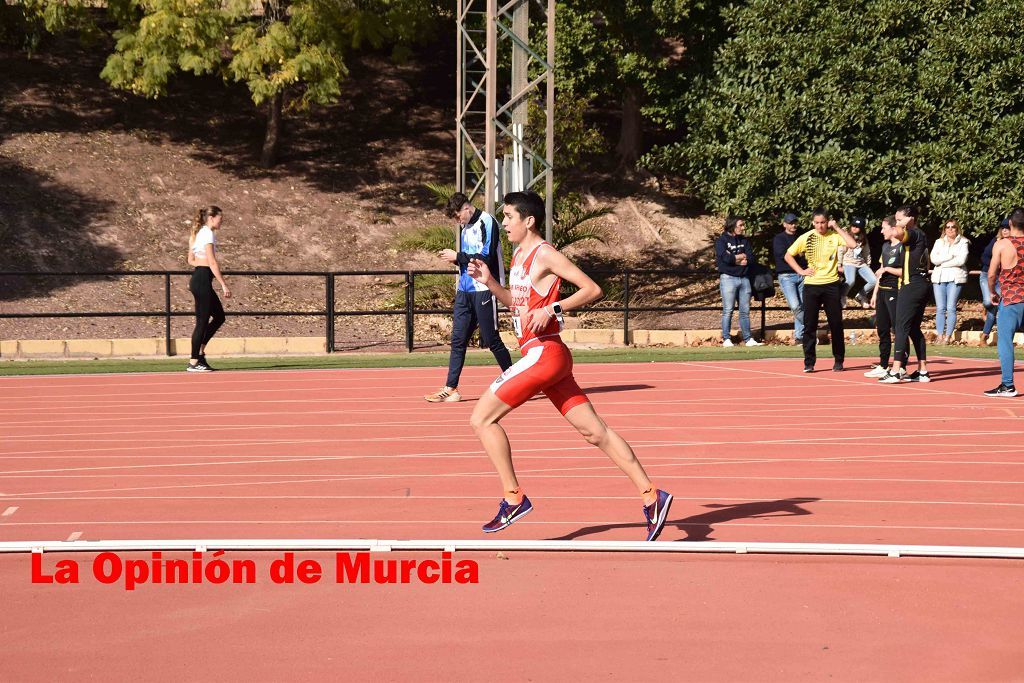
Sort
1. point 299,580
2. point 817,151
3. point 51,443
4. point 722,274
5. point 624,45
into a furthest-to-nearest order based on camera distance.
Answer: point 624,45, point 817,151, point 722,274, point 51,443, point 299,580

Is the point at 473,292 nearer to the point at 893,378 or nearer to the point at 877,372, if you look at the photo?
the point at 893,378

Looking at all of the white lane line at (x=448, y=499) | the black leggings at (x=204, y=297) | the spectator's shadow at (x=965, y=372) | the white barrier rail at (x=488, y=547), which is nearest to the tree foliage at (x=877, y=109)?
the spectator's shadow at (x=965, y=372)

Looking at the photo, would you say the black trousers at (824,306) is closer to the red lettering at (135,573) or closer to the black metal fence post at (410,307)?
the black metal fence post at (410,307)

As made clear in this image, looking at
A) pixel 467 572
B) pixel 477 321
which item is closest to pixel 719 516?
pixel 467 572

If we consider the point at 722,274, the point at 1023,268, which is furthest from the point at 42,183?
the point at 1023,268

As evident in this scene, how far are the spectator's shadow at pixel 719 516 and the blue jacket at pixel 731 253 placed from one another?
1322cm

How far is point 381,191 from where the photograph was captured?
36812 millimetres

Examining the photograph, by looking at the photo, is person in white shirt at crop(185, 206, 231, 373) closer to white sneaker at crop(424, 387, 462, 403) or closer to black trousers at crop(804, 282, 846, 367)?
white sneaker at crop(424, 387, 462, 403)

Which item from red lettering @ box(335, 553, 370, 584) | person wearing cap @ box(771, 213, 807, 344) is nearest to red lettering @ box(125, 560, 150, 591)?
red lettering @ box(335, 553, 370, 584)

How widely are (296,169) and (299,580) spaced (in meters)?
31.7

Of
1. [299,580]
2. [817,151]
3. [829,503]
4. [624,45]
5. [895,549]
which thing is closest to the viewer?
[299,580]

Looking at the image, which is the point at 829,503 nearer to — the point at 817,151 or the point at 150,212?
the point at 817,151

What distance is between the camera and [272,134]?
37.0 metres

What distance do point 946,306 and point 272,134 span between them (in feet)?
67.3
